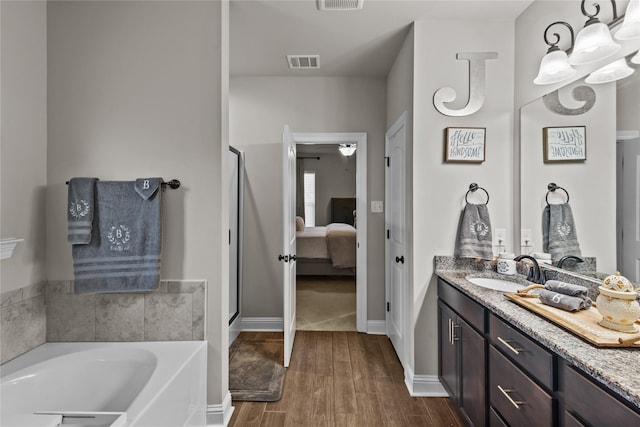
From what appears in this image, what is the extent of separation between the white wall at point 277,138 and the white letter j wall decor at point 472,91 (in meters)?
1.07

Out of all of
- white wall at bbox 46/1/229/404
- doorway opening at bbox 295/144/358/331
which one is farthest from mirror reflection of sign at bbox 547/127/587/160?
white wall at bbox 46/1/229/404

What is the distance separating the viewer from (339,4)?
2.10 metres

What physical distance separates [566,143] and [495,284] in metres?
0.89

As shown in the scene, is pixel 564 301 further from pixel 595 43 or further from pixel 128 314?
pixel 128 314

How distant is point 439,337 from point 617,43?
1.88 meters

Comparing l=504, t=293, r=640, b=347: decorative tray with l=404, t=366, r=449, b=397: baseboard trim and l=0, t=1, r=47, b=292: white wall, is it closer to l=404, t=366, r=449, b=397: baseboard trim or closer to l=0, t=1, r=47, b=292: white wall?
l=404, t=366, r=449, b=397: baseboard trim

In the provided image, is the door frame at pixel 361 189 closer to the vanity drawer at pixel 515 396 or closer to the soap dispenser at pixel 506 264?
the soap dispenser at pixel 506 264

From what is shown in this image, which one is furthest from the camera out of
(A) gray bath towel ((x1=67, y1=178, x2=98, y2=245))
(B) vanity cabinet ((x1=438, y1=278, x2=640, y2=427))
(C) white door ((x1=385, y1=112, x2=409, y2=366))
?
(C) white door ((x1=385, y1=112, x2=409, y2=366))

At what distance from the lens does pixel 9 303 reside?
1.70m

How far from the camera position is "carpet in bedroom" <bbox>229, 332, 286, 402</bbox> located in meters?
2.23

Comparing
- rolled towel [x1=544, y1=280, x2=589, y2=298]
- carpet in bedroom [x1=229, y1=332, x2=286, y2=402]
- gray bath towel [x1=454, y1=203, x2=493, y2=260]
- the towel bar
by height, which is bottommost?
carpet in bedroom [x1=229, y1=332, x2=286, y2=402]

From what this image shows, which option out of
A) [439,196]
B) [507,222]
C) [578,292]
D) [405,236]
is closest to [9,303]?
[405,236]

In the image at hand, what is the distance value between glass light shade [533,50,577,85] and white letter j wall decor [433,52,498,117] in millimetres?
478

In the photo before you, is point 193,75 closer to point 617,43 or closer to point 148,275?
point 148,275
